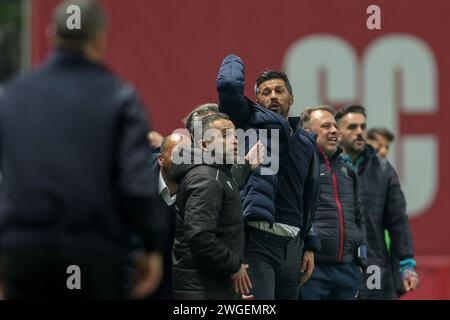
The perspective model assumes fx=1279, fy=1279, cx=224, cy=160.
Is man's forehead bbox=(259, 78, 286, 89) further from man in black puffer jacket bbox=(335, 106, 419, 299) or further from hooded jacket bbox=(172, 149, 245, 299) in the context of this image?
man in black puffer jacket bbox=(335, 106, 419, 299)

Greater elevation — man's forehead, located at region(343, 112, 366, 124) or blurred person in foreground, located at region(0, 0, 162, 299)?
man's forehead, located at region(343, 112, 366, 124)

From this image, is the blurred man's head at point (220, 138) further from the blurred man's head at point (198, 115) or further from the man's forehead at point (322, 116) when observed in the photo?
the man's forehead at point (322, 116)

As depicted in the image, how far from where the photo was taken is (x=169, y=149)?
7.41 meters

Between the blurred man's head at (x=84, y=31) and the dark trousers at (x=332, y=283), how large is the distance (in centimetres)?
403

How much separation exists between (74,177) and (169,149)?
292 cm

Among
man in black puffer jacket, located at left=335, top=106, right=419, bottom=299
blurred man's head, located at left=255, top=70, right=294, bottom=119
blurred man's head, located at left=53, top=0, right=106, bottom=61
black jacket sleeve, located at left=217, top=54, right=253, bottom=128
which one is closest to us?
blurred man's head, located at left=53, top=0, right=106, bottom=61

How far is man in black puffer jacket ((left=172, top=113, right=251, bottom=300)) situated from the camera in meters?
6.56

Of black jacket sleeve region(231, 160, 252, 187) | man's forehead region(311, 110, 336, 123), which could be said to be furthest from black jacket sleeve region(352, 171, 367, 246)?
black jacket sleeve region(231, 160, 252, 187)

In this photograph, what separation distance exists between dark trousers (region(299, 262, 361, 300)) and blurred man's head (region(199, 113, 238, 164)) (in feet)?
5.67

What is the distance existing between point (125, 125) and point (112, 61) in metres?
8.26

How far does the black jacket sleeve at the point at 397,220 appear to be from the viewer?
31.7 feet

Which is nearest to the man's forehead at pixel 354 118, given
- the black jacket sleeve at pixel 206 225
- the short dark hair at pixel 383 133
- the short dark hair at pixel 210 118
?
the short dark hair at pixel 383 133
